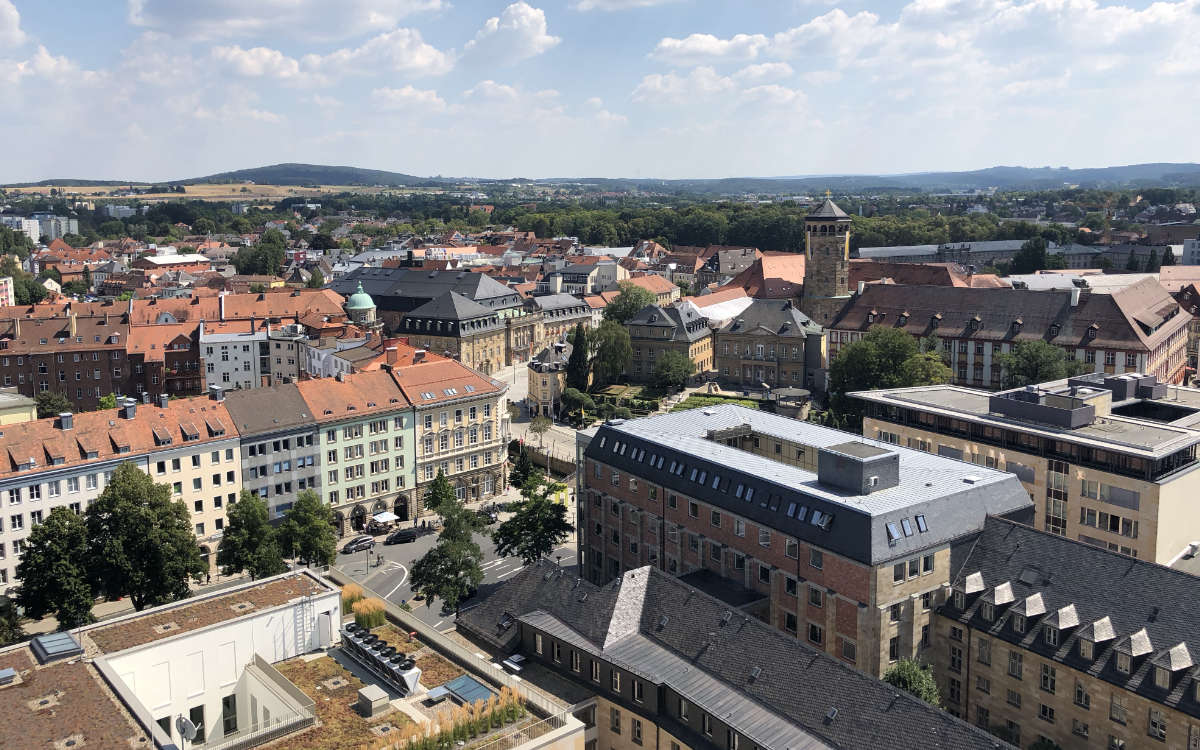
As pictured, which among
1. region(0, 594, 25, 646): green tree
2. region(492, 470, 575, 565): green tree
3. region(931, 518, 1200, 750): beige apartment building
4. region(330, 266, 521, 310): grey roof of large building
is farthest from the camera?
region(330, 266, 521, 310): grey roof of large building

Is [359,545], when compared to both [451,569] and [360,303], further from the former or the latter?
[360,303]

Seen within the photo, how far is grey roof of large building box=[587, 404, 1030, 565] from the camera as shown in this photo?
49.2m

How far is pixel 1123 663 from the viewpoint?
43.2 m

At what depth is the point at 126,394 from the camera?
411 feet

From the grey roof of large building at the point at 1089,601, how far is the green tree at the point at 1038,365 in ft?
187

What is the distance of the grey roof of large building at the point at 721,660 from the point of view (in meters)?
37.7

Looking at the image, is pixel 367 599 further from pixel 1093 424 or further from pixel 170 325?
pixel 170 325

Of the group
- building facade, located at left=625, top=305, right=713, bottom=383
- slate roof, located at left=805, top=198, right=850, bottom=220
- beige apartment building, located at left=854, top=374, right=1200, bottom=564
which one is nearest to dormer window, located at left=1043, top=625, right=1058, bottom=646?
beige apartment building, located at left=854, top=374, right=1200, bottom=564

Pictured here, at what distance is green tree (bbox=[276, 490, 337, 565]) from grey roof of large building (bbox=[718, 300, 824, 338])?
7329 cm

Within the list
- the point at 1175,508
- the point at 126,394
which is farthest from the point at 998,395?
the point at 126,394

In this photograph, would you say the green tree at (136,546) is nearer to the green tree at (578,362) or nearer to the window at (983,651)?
the window at (983,651)

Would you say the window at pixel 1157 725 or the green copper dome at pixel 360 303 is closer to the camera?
the window at pixel 1157 725

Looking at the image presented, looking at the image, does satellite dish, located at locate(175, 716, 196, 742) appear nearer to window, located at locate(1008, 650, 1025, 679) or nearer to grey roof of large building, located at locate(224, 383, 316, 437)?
window, located at locate(1008, 650, 1025, 679)

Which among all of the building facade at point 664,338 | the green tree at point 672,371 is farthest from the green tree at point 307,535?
the building facade at point 664,338
